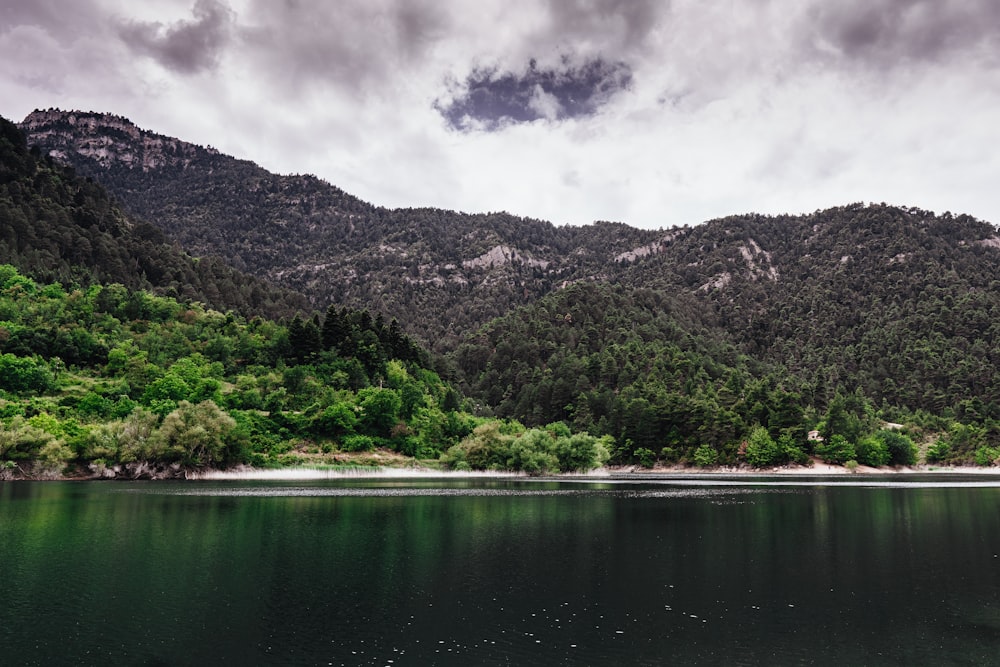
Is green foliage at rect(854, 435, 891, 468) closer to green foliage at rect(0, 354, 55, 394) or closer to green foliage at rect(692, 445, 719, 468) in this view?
green foliage at rect(692, 445, 719, 468)

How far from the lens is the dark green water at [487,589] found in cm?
1941

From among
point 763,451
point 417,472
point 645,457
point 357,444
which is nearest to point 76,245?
point 357,444

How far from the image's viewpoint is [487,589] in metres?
26.9

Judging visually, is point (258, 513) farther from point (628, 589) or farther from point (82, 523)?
point (628, 589)

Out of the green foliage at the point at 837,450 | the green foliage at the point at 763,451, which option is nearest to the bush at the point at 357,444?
the green foliage at the point at 763,451

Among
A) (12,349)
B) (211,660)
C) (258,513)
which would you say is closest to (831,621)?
(211,660)

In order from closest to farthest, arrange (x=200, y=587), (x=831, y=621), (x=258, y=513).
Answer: (x=831, y=621) < (x=200, y=587) < (x=258, y=513)

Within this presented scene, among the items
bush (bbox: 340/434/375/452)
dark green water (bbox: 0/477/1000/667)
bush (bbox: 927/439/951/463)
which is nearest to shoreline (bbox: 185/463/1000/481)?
bush (bbox: 927/439/951/463)

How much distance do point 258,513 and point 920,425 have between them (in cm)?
20051

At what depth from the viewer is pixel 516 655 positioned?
18.9 meters

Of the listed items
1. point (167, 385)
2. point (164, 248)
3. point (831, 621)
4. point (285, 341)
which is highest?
point (164, 248)

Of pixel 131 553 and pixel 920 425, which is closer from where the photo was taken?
pixel 131 553

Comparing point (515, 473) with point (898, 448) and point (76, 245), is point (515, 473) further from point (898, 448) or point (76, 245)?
point (76, 245)

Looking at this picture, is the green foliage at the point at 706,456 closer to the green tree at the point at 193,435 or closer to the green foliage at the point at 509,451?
the green foliage at the point at 509,451
